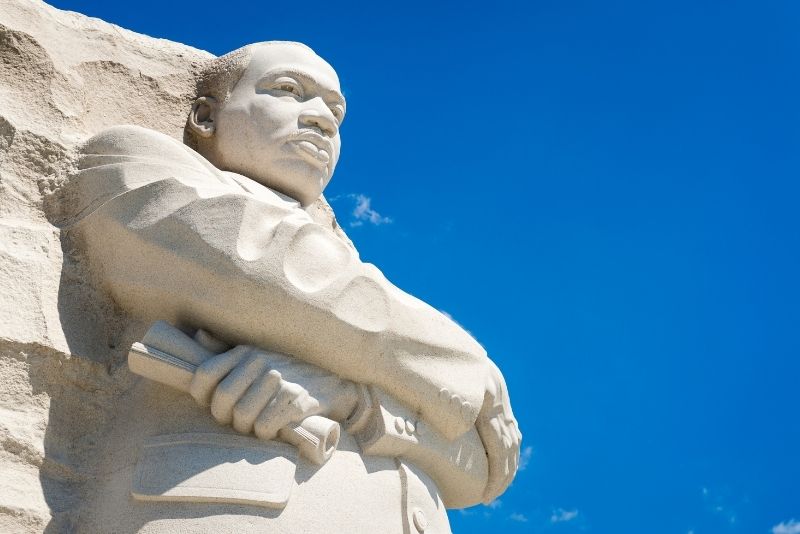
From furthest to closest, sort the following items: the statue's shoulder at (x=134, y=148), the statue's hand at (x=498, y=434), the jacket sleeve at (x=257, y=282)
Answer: the statue's hand at (x=498, y=434) < the statue's shoulder at (x=134, y=148) < the jacket sleeve at (x=257, y=282)

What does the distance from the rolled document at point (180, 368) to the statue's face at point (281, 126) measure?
3.96 feet

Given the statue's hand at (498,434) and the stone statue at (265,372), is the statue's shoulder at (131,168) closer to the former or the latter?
the stone statue at (265,372)

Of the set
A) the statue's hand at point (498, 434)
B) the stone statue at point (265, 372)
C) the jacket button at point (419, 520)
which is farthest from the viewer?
the statue's hand at point (498, 434)

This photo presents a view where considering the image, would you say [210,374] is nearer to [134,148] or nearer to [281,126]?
[134,148]

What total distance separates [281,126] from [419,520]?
183 centimetres

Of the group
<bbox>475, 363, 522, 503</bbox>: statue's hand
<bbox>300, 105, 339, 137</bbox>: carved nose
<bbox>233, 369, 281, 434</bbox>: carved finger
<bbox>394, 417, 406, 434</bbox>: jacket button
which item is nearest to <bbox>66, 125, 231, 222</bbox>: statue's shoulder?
<bbox>300, 105, 339, 137</bbox>: carved nose

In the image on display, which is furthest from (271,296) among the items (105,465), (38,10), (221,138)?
(38,10)

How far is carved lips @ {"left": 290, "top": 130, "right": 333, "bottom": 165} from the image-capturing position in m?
4.66

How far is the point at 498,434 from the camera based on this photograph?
167 inches

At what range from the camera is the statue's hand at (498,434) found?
4.23 m

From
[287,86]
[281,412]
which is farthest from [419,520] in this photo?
[287,86]

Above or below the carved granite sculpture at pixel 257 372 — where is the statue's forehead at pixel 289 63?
above

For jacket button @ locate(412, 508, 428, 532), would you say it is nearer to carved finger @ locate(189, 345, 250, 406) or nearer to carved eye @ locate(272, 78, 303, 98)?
carved finger @ locate(189, 345, 250, 406)

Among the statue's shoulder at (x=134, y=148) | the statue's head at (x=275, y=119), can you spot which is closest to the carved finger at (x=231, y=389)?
the statue's shoulder at (x=134, y=148)
